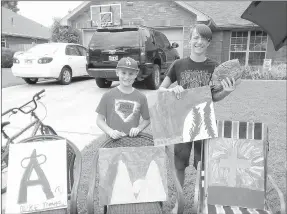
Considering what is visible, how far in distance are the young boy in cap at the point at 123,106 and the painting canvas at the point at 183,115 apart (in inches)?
4.9

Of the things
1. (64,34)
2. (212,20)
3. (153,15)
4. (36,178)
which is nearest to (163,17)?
(153,15)

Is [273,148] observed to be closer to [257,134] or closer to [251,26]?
[257,134]

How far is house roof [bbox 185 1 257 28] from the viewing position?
13.9 m

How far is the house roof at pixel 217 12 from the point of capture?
13.3 m

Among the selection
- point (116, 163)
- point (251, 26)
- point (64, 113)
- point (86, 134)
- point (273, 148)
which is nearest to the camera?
point (116, 163)

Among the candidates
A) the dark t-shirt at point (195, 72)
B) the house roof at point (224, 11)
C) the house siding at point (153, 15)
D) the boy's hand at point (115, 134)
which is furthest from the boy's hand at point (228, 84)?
the house roof at point (224, 11)

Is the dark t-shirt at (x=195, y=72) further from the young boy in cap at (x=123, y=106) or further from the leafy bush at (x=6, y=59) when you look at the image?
the leafy bush at (x=6, y=59)

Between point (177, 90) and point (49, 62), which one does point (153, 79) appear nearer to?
point (49, 62)

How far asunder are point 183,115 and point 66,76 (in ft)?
23.7

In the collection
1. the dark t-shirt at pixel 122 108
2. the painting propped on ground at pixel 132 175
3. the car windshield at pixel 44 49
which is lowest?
the painting propped on ground at pixel 132 175

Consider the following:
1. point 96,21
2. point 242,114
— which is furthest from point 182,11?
point 242,114

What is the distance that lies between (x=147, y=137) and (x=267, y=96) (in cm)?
718

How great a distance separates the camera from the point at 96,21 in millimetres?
14188

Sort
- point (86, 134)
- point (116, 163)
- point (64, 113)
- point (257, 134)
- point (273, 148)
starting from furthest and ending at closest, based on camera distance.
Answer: point (64, 113), point (86, 134), point (273, 148), point (257, 134), point (116, 163)
